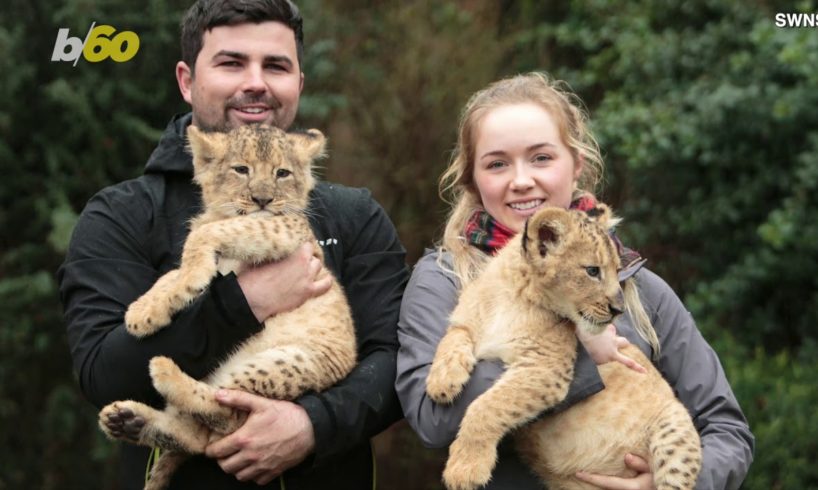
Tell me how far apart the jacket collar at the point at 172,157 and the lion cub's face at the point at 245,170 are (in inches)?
3.1

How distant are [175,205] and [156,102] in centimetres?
477

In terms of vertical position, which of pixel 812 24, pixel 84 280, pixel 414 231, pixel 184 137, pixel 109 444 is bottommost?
pixel 109 444

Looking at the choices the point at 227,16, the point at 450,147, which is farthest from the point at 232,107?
the point at 450,147

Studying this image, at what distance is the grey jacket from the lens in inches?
174

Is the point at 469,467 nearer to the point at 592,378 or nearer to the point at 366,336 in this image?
the point at 592,378

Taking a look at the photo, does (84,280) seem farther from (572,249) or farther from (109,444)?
(109,444)

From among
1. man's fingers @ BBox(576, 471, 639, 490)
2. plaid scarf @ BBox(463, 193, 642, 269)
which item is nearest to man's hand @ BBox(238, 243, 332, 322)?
plaid scarf @ BBox(463, 193, 642, 269)

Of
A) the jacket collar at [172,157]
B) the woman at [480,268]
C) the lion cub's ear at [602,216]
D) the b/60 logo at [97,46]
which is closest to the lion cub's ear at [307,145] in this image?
the jacket collar at [172,157]

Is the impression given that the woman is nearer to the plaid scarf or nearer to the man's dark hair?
the plaid scarf

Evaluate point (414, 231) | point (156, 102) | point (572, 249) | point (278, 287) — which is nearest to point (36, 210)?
point (156, 102)

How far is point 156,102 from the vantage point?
9.50m

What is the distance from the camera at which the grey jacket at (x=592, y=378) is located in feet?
14.5

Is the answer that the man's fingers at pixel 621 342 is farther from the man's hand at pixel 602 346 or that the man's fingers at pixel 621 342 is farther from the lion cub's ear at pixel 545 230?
the lion cub's ear at pixel 545 230

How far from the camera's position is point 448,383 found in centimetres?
434
